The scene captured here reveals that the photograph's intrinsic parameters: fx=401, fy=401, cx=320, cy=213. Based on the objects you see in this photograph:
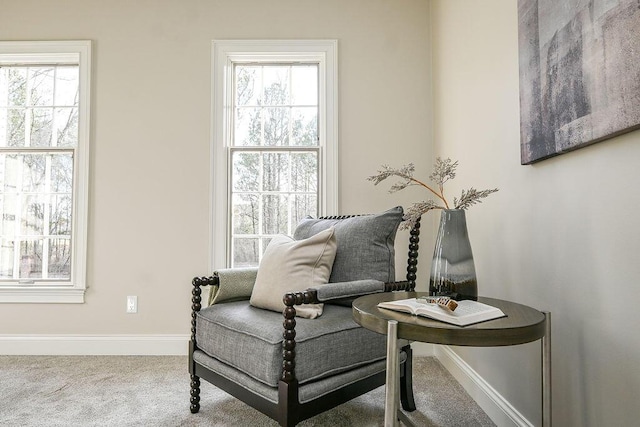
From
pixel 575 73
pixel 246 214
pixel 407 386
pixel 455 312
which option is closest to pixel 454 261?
pixel 455 312

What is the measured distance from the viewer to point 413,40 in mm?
2939

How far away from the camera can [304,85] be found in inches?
120

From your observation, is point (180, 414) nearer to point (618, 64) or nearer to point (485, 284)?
point (485, 284)

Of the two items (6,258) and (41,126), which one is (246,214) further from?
(6,258)

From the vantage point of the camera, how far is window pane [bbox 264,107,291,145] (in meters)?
3.04

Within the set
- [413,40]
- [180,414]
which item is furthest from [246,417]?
[413,40]

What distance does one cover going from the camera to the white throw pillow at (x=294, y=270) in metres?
1.82

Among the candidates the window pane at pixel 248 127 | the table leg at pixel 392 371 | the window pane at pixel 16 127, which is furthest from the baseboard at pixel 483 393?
the window pane at pixel 16 127

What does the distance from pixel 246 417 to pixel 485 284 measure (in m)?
1.35

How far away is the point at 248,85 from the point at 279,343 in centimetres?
217

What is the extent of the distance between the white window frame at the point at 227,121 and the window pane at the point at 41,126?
1.29 meters

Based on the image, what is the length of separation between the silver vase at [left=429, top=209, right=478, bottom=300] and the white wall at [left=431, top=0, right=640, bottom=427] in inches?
11.7

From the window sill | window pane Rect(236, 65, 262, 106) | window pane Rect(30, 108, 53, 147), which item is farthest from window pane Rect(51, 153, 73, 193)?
window pane Rect(236, 65, 262, 106)

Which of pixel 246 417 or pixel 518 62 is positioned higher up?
pixel 518 62
